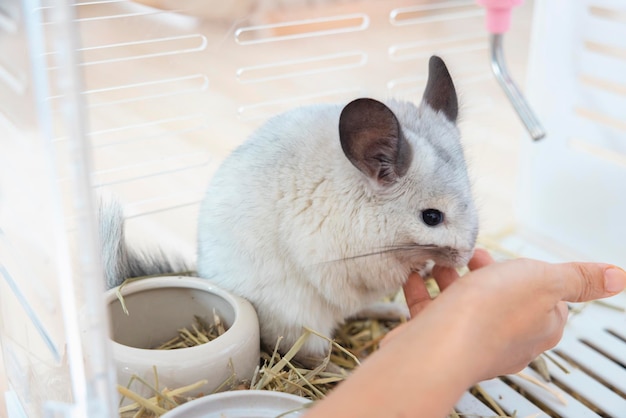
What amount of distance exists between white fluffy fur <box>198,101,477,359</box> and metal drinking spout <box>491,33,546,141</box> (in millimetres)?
398

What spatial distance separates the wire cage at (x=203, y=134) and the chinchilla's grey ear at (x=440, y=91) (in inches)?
3.4

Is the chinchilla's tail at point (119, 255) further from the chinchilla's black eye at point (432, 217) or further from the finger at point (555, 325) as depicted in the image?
the finger at point (555, 325)

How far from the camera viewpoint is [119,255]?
1116 millimetres

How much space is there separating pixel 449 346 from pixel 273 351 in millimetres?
454

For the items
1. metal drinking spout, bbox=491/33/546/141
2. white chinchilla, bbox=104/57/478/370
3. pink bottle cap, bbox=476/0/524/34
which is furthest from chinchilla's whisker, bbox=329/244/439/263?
pink bottle cap, bbox=476/0/524/34

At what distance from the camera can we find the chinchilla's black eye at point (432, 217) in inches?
38.9

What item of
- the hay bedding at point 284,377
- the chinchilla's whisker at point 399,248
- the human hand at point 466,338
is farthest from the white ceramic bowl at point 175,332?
the human hand at point 466,338

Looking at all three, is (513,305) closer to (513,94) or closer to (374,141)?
(374,141)

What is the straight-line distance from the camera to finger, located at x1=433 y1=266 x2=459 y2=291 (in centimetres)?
108

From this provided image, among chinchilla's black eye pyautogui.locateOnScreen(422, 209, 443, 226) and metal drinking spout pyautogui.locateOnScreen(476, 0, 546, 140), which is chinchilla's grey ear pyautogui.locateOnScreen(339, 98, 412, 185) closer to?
chinchilla's black eye pyautogui.locateOnScreen(422, 209, 443, 226)

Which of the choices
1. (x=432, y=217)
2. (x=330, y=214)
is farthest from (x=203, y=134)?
(x=432, y=217)

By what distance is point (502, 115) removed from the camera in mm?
2146

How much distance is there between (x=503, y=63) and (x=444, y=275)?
57cm

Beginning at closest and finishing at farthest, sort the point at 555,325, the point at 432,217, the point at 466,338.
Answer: the point at 466,338 < the point at 555,325 < the point at 432,217
